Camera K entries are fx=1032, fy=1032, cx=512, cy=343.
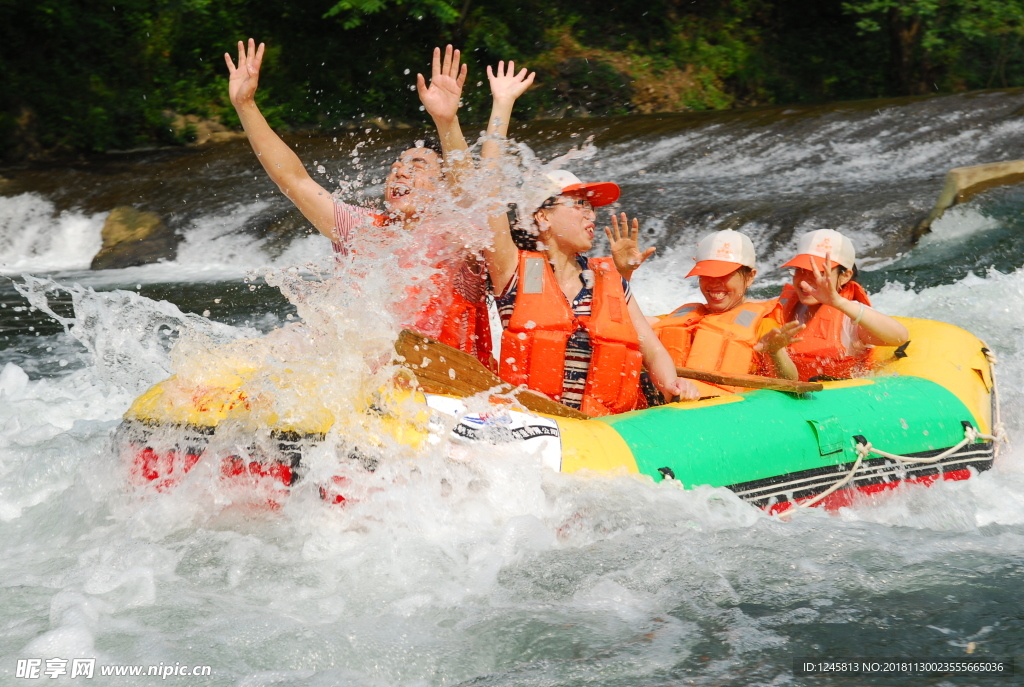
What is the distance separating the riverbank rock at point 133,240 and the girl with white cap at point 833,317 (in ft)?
24.1

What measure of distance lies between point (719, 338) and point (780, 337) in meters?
0.34

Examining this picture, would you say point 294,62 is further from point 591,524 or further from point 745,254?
point 591,524

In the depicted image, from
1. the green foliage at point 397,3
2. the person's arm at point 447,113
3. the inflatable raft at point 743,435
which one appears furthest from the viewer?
the green foliage at point 397,3

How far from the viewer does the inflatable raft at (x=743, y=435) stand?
10.3ft

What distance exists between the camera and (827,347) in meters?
4.39

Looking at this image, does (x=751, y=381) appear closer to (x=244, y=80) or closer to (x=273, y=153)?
(x=273, y=153)

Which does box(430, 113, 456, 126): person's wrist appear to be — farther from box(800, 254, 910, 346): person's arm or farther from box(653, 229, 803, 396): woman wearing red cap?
box(800, 254, 910, 346): person's arm

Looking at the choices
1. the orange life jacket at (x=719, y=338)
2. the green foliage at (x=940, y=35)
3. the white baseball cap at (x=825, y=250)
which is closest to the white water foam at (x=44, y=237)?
the orange life jacket at (x=719, y=338)

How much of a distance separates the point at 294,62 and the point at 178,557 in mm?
12672

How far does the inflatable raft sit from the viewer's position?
315 cm

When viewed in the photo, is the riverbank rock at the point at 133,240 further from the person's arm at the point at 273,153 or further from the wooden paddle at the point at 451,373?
the wooden paddle at the point at 451,373

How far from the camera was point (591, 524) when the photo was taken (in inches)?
129

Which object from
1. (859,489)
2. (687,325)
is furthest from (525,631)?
→ (687,325)

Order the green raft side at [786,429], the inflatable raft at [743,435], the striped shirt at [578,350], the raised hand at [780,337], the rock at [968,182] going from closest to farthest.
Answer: the inflatable raft at [743,435]
the green raft side at [786,429]
the striped shirt at [578,350]
the raised hand at [780,337]
the rock at [968,182]
